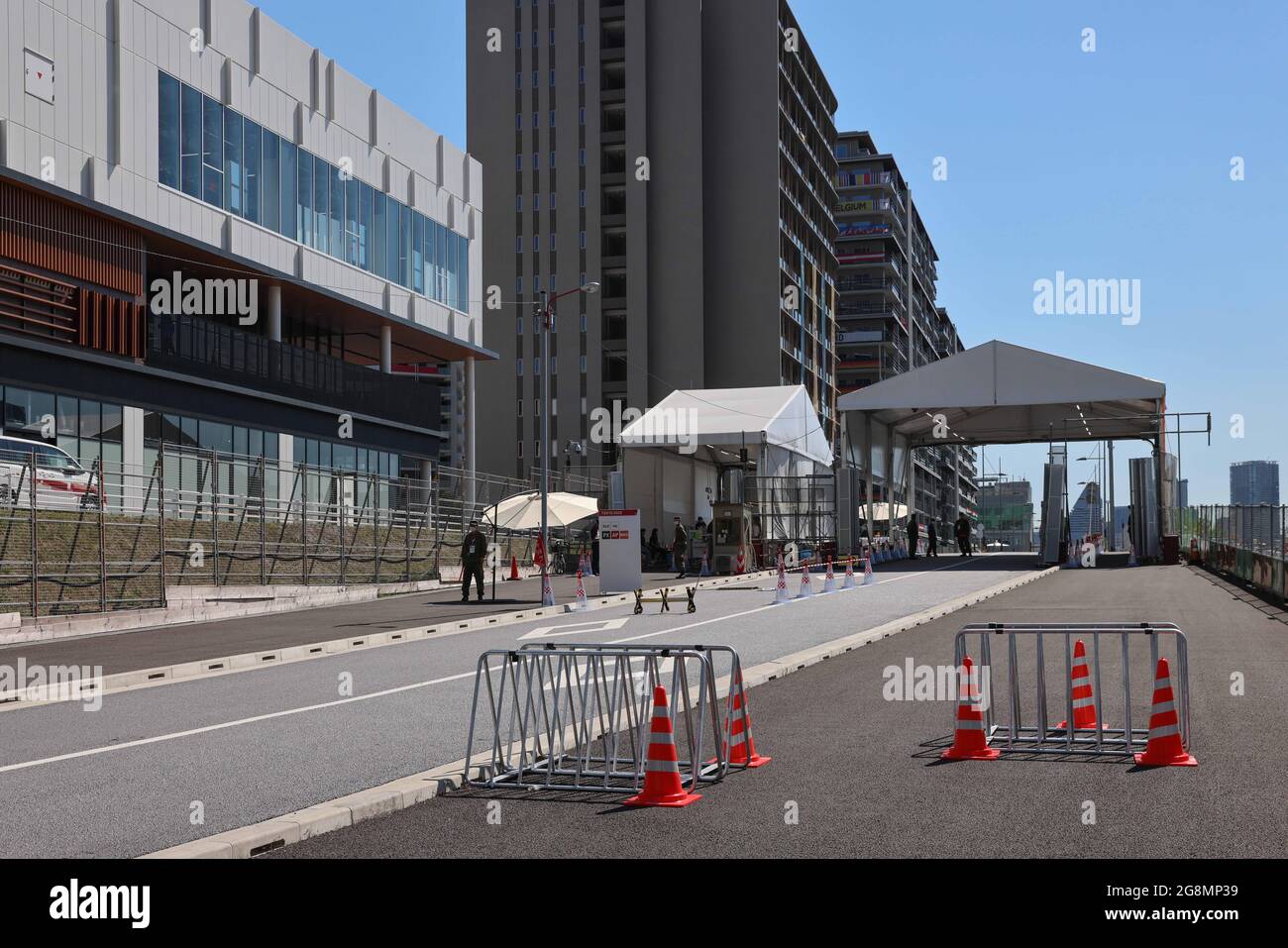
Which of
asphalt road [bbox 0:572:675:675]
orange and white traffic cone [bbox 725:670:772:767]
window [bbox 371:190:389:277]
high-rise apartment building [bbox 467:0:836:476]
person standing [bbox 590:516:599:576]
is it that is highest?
high-rise apartment building [bbox 467:0:836:476]

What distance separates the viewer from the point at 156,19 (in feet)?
124

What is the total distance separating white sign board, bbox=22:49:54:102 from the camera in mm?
32875

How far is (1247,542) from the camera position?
3447cm

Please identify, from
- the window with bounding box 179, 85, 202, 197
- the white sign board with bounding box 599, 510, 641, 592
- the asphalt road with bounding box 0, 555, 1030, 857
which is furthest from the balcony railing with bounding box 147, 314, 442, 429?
the asphalt road with bounding box 0, 555, 1030, 857

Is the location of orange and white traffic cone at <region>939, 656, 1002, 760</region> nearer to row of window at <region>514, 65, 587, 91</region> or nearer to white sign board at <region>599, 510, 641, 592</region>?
white sign board at <region>599, 510, 641, 592</region>

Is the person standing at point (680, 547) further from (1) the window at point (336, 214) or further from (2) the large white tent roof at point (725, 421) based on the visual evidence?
(1) the window at point (336, 214)

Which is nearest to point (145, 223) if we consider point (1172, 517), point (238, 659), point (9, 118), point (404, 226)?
point (9, 118)

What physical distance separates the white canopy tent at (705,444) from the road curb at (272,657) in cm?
1814

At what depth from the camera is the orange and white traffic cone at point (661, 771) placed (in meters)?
8.34

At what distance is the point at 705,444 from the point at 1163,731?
3791cm

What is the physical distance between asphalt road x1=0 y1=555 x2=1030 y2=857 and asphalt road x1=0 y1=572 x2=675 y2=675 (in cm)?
203

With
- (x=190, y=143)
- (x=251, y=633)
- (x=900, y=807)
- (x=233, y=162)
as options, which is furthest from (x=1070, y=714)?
(x=233, y=162)

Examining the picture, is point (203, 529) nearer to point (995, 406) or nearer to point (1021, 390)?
point (1021, 390)
